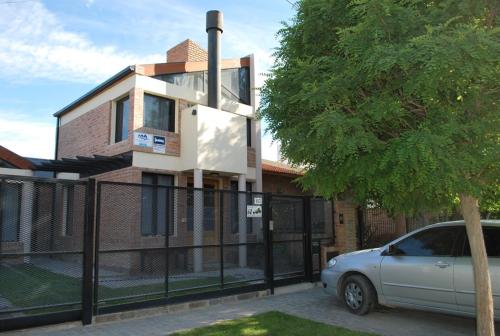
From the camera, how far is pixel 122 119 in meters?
14.3

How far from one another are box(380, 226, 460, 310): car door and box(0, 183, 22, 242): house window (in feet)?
19.9

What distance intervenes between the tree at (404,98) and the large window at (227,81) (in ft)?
31.6

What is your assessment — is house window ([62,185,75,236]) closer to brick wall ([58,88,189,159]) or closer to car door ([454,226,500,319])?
brick wall ([58,88,189,159])

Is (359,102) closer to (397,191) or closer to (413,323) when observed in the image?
(397,191)

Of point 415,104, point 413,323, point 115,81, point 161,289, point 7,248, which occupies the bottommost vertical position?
point 413,323

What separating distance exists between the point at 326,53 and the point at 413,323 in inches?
187

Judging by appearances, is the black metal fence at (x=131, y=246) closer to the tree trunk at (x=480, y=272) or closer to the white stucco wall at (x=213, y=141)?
the white stucco wall at (x=213, y=141)

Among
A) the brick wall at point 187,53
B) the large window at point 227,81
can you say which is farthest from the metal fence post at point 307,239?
the brick wall at point 187,53

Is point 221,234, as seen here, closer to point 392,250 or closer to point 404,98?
point 392,250

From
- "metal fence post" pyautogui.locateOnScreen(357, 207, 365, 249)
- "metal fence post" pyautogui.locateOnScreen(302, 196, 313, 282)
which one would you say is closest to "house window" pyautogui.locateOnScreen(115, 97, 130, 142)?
"metal fence post" pyautogui.locateOnScreen(302, 196, 313, 282)

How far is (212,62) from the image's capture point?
1504 cm

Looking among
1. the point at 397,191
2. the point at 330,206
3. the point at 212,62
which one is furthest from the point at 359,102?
the point at 212,62

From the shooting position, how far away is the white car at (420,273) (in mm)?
6781

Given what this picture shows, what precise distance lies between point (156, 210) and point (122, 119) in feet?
22.0
